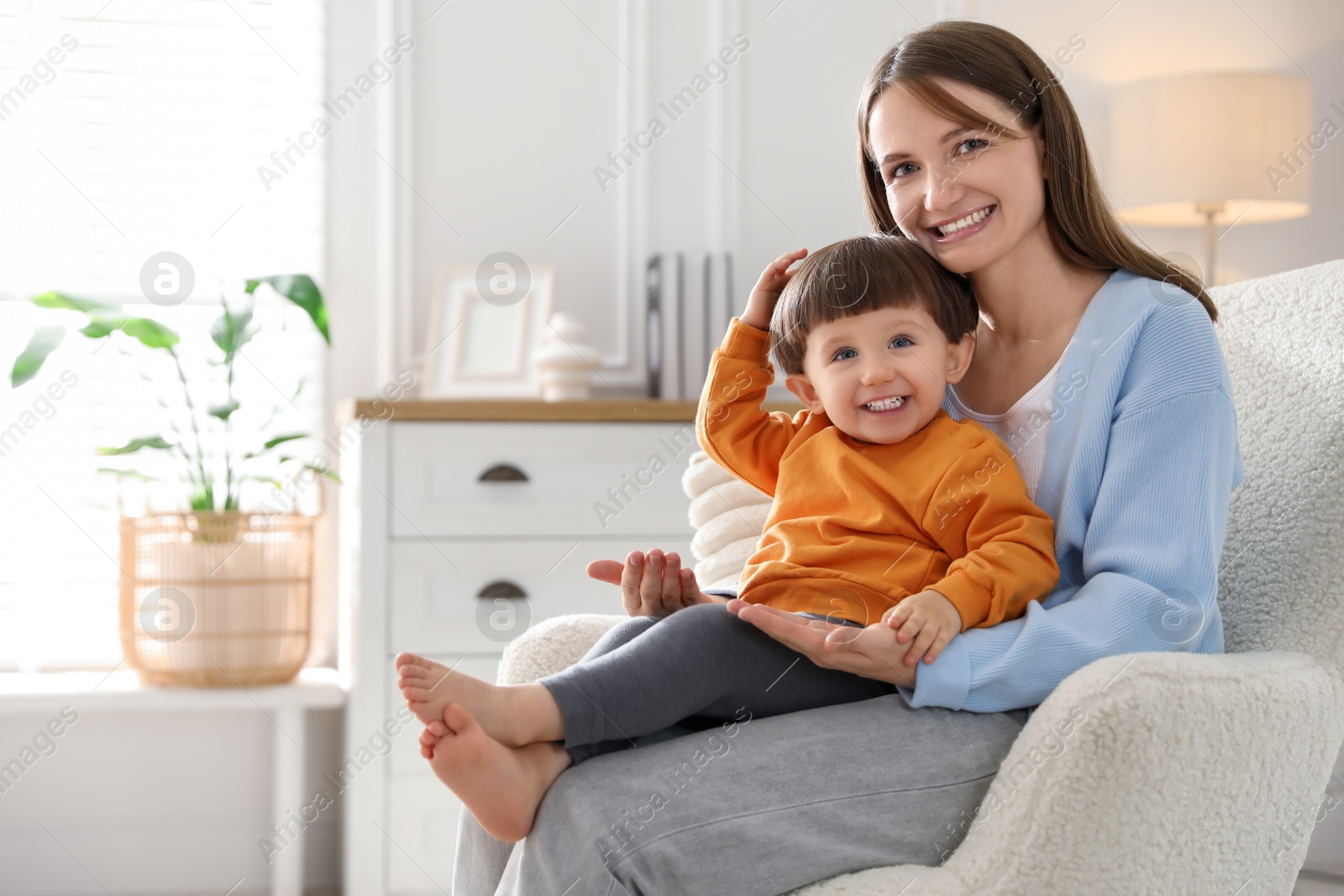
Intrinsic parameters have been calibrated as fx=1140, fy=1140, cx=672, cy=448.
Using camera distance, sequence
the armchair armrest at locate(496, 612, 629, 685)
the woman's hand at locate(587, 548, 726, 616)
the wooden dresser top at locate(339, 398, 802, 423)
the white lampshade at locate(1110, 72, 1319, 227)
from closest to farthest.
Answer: the woman's hand at locate(587, 548, 726, 616) → the armchair armrest at locate(496, 612, 629, 685) → the wooden dresser top at locate(339, 398, 802, 423) → the white lampshade at locate(1110, 72, 1319, 227)

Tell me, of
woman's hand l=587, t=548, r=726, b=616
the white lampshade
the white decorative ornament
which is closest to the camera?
woman's hand l=587, t=548, r=726, b=616

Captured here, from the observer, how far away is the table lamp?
7.43 ft

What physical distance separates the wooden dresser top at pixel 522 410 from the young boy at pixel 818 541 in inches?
29.1

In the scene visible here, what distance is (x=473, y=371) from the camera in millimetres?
2256

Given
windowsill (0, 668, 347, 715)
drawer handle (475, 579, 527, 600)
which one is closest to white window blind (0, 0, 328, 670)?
windowsill (0, 668, 347, 715)

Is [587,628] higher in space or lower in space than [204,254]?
lower

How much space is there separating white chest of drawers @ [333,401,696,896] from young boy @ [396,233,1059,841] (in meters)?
0.76

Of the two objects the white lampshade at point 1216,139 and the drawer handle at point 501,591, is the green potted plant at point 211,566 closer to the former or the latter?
the drawer handle at point 501,591

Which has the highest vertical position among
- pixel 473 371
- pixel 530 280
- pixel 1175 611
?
pixel 530 280

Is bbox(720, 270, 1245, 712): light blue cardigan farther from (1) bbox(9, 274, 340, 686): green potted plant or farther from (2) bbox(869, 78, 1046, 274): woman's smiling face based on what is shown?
(1) bbox(9, 274, 340, 686): green potted plant

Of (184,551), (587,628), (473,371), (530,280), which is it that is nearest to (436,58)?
(530,280)

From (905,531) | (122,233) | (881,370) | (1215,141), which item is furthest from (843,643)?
(122,233)

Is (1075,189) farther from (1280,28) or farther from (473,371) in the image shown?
(1280,28)

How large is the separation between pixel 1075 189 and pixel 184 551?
158 centimetres
